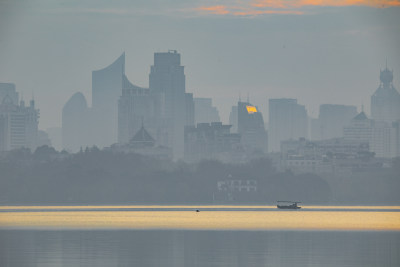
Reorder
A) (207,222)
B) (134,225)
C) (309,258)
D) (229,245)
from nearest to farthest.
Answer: (309,258)
(229,245)
(134,225)
(207,222)

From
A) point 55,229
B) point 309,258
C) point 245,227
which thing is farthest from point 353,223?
point 309,258

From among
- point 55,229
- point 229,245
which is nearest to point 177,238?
point 229,245

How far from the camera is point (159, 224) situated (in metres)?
149

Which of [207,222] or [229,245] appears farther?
[207,222]

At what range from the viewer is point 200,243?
110 metres

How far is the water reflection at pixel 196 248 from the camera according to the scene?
298 feet

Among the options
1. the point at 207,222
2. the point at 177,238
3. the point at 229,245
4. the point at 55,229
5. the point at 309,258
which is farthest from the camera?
the point at 207,222

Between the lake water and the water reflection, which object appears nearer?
the water reflection

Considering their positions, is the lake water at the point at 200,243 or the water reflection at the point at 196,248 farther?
the lake water at the point at 200,243

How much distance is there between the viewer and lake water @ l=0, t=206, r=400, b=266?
91500 millimetres

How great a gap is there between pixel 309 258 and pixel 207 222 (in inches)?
2440

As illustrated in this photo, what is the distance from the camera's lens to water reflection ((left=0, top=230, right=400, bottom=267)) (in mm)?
90750

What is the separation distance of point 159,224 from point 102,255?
53.0m

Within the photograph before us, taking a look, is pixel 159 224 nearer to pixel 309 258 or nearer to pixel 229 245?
pixel 229 245
